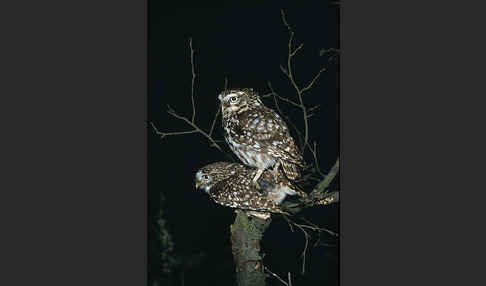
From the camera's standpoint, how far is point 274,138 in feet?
10.2

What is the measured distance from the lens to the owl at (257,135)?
309 centimetres

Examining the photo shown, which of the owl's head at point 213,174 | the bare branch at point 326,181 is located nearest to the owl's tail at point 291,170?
the bare branch at point 326,181

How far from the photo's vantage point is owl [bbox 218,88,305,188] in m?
3.09

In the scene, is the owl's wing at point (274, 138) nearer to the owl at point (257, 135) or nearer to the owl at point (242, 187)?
the owl at point (257, 135)

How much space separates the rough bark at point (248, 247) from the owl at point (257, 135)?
198 mm

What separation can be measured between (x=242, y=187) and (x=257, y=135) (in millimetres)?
277

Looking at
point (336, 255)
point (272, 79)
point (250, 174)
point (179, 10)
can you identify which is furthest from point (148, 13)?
point (336, 255)

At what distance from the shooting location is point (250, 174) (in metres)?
3.17

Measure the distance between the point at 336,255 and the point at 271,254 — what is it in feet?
1.07

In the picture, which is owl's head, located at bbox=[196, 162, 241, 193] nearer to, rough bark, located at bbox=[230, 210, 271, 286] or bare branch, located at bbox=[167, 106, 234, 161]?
bare branch, located at bbox=[167, 106, 234, 161]

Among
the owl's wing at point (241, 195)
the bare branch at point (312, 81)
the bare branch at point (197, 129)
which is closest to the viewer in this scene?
the bare branch at point (312, 81)

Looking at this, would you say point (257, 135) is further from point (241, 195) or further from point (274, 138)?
point (241, 195)

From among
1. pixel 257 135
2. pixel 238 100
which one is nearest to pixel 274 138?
pixel 257 135

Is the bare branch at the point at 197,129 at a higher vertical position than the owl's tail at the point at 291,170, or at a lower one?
higher
